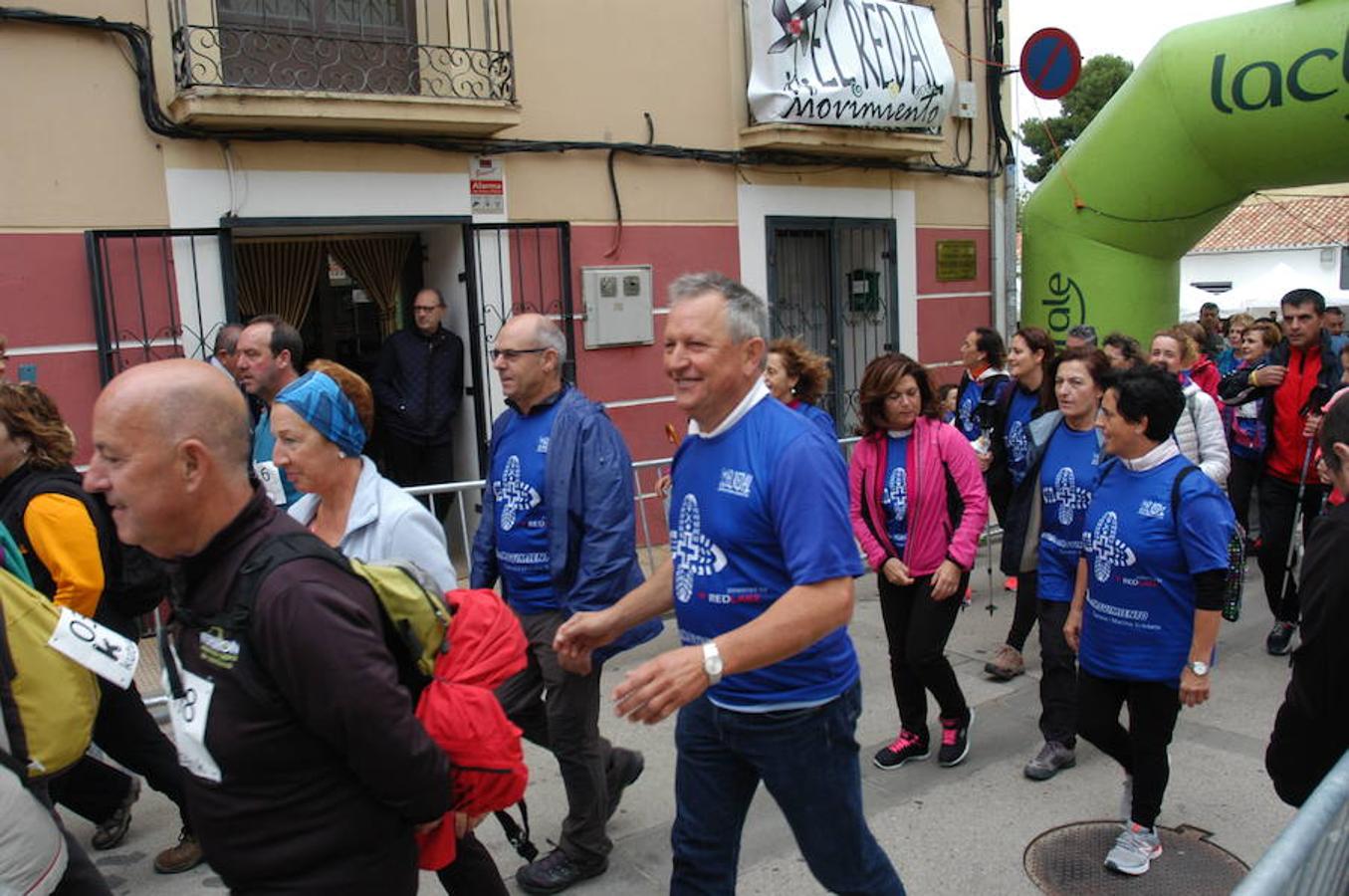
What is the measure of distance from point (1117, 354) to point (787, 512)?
371 cm

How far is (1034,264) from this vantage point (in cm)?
995

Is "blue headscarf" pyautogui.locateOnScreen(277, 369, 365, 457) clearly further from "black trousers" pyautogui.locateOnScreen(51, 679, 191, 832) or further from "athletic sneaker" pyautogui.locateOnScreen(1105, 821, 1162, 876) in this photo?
"athletic sneaker" pyautogui.locateOnScreen(1105, 821, 1162, 876)

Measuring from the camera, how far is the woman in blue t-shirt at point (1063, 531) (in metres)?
4.55

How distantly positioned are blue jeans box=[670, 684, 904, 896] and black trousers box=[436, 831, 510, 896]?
1.58ft

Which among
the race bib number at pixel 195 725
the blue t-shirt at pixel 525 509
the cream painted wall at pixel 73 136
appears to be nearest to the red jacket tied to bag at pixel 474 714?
the race bib number at pixel 195 725

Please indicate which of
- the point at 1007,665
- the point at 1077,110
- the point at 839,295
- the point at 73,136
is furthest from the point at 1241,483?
the point at 1077,110

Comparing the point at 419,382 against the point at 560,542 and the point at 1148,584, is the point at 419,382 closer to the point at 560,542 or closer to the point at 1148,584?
the point at 560,542

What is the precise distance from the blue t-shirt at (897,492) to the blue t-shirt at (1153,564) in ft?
3.22

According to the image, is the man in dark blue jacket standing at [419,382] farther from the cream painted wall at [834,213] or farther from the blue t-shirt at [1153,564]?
the blue t-shirt at [1153,564]

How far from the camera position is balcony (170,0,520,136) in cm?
632

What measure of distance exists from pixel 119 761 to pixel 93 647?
1.43m

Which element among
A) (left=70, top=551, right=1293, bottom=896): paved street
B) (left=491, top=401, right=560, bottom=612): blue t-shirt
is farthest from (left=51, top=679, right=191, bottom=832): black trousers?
(left=491, top=401, right=560, bottom=612): blue t-shirt

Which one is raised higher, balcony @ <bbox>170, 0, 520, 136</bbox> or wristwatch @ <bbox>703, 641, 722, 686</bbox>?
balcony @ <bbox>170, 0, 520, 136</bbox>

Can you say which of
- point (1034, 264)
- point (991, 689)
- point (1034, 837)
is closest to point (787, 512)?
point (1034, 837)
